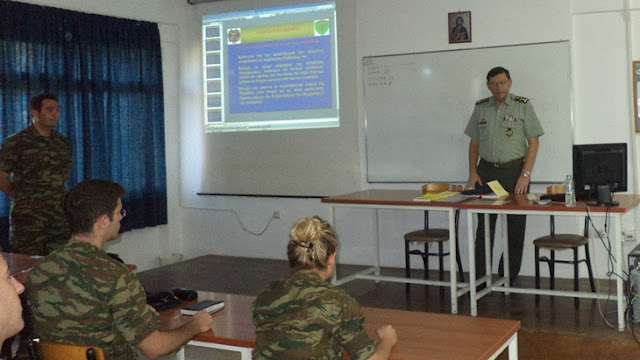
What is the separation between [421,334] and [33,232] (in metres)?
3.58

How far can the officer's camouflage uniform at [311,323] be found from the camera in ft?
7.35

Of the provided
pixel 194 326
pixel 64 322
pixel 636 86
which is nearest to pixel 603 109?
pixel 636 86

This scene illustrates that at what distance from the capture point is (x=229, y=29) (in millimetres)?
7875

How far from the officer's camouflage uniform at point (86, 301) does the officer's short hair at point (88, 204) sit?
0.11 meters

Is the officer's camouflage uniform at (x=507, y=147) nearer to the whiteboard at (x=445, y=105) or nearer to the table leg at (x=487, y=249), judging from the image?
the table leg at (x=487, y=249)

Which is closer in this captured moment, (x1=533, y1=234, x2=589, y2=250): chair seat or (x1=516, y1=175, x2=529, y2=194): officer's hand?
(x1=533, y1=234, x2=589, y2=250): chair seat

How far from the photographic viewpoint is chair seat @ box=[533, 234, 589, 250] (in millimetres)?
5070

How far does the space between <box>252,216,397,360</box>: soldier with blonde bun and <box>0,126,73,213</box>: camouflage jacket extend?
3.39m

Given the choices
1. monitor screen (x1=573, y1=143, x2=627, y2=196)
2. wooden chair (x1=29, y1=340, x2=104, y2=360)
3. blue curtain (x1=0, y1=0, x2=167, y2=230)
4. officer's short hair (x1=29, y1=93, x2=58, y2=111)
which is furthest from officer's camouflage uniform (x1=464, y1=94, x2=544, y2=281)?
wooden chair (x1=29, y1=340, x2=104, y2=360)

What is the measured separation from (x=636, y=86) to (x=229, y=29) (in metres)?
4.11

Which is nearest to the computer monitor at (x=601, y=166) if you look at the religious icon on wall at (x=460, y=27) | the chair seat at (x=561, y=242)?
the chair seat at (x=561, y=242)

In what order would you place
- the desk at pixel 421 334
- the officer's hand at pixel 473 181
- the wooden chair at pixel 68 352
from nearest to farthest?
the wooden chair at pixel 68 352 → the desk at pixel 421 334 → the officer's hand at pixel 473 181

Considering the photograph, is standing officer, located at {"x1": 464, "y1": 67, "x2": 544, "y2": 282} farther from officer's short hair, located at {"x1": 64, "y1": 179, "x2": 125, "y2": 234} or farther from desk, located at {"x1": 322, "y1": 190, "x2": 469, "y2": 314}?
officer's short hair, located at {"x1": 64, "y1": 179, "x2": 125, "y2": 234}

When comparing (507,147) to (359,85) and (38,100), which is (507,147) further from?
(38,100)
